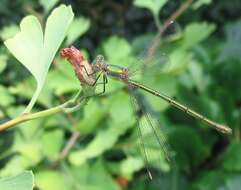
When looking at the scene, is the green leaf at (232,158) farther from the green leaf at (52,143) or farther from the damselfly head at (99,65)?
the damselfly head at (99,65)

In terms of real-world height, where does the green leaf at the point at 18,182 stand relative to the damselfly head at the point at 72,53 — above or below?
below

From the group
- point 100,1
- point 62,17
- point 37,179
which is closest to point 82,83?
point 62,17

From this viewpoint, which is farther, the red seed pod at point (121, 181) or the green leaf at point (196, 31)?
the red seed pod at point (121, 181)

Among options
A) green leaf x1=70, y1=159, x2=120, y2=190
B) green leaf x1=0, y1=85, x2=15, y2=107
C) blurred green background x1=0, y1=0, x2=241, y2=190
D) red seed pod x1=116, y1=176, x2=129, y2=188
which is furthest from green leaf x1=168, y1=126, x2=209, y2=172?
green leaf x1=0, y1=85, x2=15, y2=107

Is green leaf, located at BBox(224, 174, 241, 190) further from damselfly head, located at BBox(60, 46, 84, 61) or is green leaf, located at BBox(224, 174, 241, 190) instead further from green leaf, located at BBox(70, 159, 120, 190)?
damselfly head, located at BBox(60, 46, 84, 61)

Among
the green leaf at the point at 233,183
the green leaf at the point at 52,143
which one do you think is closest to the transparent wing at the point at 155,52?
the green leaf at the point at 52,143

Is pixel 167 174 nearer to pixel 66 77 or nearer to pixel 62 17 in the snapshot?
pixel 66 77
